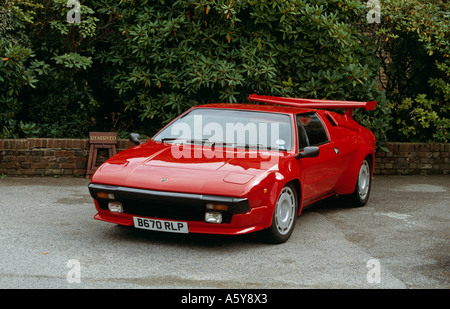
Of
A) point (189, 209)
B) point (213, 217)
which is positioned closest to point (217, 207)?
point (213, 217)

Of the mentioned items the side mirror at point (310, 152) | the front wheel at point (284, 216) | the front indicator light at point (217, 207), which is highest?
the side mirror at point (310, 152)

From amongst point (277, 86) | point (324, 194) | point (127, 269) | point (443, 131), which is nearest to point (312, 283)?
point (127, 269)

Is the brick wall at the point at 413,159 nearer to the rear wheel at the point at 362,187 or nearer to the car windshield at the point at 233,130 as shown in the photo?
the rear wheel at the point at 362,187

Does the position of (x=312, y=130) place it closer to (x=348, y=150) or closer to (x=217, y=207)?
(x=348, y=150)

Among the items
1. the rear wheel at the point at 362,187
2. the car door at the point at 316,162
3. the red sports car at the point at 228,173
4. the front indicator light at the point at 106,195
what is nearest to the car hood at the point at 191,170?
the red sports car at the point at 228,173

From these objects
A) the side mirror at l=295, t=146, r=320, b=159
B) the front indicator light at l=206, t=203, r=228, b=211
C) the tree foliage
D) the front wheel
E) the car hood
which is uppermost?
the tree foliage

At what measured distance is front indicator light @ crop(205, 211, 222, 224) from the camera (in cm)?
619

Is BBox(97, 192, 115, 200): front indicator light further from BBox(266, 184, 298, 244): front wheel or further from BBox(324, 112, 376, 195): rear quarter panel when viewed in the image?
BBox(324, 112, 376, 195): rear quarter panel

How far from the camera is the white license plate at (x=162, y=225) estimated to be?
6250 millimetres

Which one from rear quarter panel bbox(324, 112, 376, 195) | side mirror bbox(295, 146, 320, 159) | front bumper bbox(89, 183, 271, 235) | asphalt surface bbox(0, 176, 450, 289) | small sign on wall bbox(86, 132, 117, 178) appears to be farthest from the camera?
small sign on wall bbox(86, 132, 117, 178)

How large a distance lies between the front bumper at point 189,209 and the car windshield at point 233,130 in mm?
1135

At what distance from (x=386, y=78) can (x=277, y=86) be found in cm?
326

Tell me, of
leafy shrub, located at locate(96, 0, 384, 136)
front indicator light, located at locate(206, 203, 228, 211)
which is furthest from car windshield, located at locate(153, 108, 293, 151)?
leafy shrub, located at locate(96, 0, 384, 136)

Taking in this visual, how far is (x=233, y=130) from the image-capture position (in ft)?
24.2
